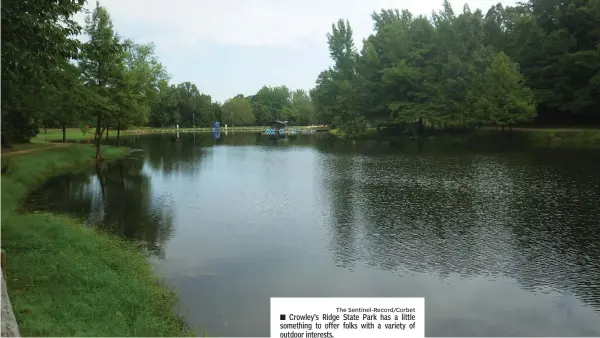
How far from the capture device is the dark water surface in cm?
1080

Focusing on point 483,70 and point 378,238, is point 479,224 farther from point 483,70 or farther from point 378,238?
point 483,70

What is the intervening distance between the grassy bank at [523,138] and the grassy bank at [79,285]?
1635 inches

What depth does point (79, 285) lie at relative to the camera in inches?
391

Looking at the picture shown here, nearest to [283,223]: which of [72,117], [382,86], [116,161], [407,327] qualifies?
[407,327]

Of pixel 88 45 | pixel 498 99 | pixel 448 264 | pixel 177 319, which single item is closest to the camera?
pixel 177 319

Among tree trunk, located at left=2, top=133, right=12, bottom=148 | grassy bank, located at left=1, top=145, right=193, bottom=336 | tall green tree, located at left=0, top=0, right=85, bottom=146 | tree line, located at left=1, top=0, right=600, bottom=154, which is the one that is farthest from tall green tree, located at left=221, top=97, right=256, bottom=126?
tall green tree, located at left=0, top=0, right=85, bottom=146

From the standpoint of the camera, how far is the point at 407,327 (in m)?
7.73

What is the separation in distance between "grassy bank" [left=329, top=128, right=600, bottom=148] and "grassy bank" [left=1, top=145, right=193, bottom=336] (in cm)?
4154

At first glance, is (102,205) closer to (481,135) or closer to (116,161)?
(116,161)

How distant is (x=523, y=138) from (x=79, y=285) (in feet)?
158

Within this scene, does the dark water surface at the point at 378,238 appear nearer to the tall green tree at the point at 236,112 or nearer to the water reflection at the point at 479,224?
the water reflection at the point at 479,224

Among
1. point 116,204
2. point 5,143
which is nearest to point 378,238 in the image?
point 116,204

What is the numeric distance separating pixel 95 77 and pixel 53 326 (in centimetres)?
3210

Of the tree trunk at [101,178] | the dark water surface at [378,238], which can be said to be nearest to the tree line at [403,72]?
the tree trunk at [101,178]
